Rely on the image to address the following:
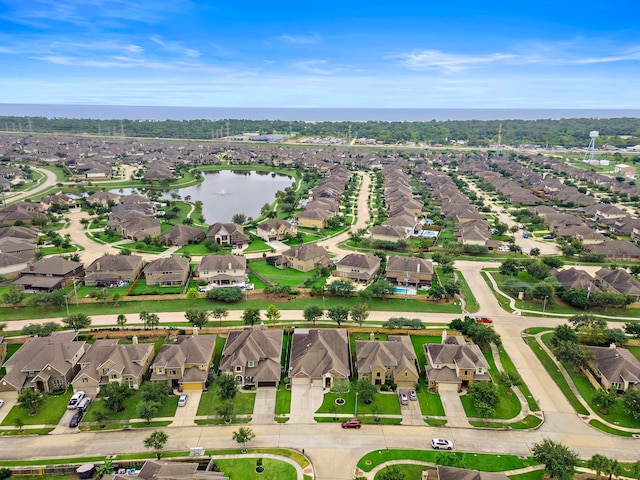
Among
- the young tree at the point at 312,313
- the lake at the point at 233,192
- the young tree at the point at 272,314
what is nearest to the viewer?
the young tree at the point at 312,313

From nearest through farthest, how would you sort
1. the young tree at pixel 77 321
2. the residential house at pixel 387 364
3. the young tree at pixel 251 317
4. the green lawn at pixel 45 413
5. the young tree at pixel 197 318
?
the green lawn at pixel 45 413 < the residential house at pixel 387 364 < the young tree at pixel 77 321 < the young tree at pixel 197 318 < the young tree at pixel 251 317

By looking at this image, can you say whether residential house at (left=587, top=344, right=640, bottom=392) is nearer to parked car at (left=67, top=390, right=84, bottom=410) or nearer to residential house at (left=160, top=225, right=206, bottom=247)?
parked car at (left=67, top=390, right=84, bottom=410)

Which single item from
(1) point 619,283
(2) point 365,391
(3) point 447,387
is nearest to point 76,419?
(2) point 365,391

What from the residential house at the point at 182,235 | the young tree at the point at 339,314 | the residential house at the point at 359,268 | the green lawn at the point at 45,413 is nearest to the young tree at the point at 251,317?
the young tree at the point at 339,314

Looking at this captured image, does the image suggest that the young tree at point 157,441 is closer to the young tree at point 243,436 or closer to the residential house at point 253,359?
the young tree at point 243,436

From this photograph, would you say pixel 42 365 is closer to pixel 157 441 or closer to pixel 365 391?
pixel 157 441

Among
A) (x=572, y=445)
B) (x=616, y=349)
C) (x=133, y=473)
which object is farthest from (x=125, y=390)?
(x=616, y=349)

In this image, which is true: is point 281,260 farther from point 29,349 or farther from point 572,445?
point 572,445

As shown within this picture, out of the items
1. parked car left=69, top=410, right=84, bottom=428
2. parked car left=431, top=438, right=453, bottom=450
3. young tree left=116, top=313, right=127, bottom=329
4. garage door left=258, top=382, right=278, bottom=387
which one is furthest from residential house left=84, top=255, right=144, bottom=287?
parked car left=431, top=438, right=453, bottom=450
